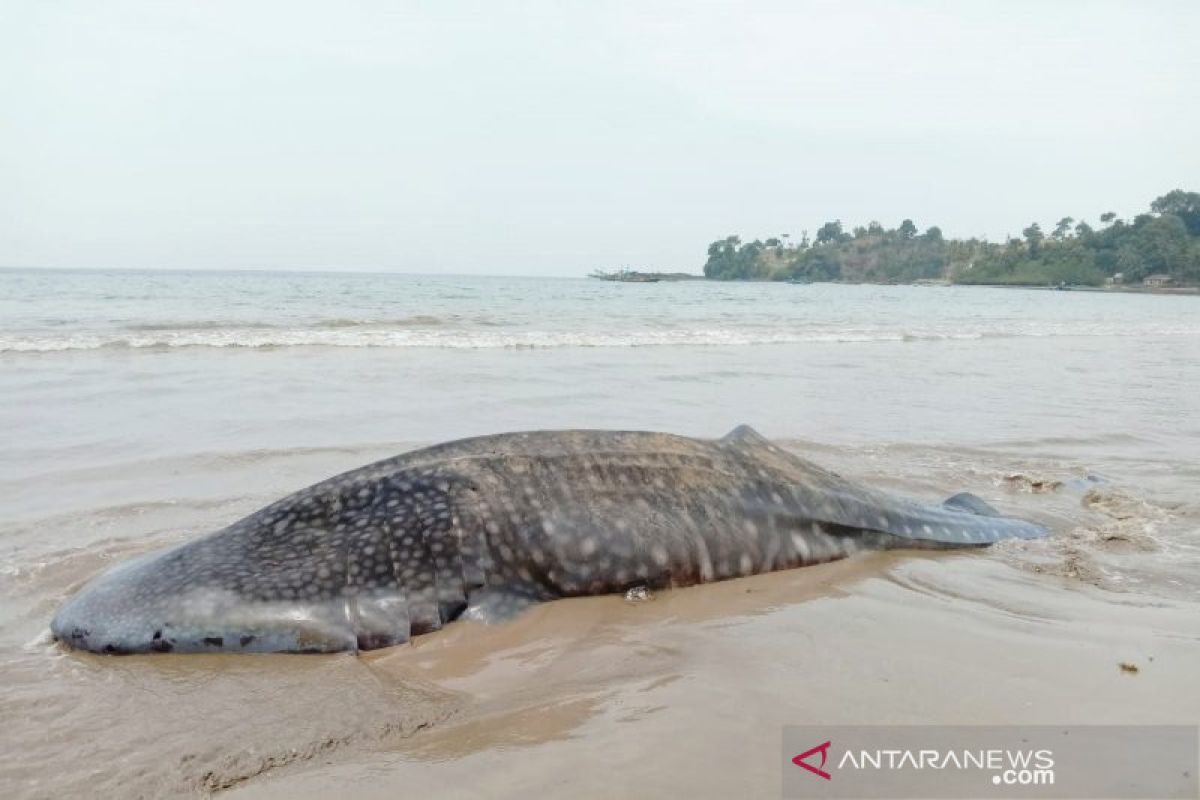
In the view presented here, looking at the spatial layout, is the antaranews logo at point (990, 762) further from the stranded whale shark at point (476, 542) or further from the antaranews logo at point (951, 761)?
the stranded whale shark at point (476, 542)

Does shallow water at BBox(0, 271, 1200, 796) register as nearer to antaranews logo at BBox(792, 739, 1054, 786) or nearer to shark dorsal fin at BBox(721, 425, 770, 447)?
antaranews logo at BBox(792, 739, 1054, 786)

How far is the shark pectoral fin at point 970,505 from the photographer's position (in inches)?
212

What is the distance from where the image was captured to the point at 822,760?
2.59 m

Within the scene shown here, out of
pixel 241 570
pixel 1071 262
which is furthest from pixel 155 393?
pixel 1071 262

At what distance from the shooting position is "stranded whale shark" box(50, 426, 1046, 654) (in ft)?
11.4

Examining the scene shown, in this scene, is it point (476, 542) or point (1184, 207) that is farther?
point (1184, 207)

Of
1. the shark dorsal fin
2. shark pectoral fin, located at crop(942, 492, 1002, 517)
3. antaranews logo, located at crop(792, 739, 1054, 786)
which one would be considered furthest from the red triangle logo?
shark pectoral fin, located at crop(942, 492, 1002, 517)

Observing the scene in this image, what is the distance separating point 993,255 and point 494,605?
14029 centimetres

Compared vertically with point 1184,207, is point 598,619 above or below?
below

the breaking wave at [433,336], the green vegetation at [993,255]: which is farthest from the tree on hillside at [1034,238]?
the breaking wave at [433,336]

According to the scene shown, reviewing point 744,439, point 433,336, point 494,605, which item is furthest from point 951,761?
point 433,336

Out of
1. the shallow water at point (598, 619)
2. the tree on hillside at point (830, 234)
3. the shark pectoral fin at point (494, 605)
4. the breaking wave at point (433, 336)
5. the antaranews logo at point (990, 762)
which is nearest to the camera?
the antaranews logo at point (990, 762)

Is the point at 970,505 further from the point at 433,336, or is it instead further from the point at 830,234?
the point at 830,234

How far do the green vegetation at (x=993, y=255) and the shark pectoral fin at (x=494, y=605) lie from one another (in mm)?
117972
